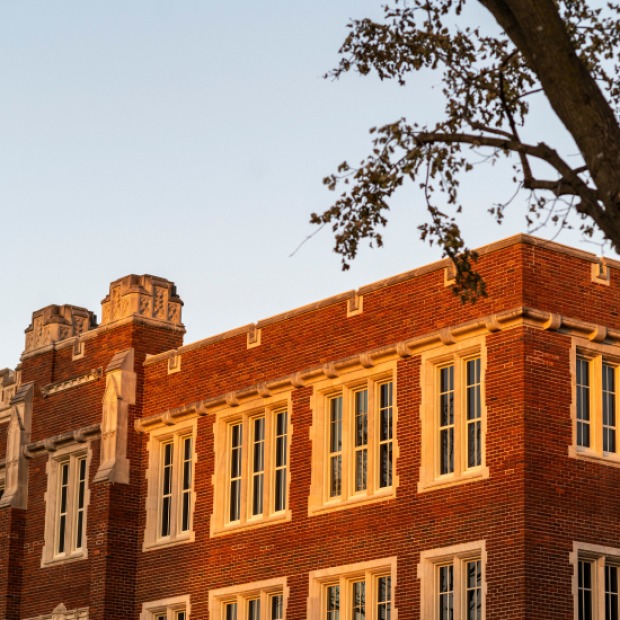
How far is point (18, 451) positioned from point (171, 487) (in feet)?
15.7

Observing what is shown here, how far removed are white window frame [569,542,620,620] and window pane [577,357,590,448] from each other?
1.64 metres

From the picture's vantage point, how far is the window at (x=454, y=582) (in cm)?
2442

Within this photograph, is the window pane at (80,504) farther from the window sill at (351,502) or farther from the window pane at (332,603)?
the window pane at (332,603)

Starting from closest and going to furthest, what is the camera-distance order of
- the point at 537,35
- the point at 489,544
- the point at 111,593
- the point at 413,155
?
1. the point at 537,35
2. the point at 413,155
3. the point at 489,544
4. the point at 111,593

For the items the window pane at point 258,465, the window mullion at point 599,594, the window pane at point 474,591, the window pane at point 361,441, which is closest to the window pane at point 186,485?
the window pane at point 258,465

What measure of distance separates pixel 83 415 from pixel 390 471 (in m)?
8.94

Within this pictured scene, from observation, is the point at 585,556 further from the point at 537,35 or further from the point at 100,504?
the point at 537,35

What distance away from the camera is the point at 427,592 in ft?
82.1

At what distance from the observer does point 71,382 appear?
3378cm

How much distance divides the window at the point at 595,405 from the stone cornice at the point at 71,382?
11.5 m

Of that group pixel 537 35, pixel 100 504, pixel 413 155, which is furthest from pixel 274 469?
pixel 537 35

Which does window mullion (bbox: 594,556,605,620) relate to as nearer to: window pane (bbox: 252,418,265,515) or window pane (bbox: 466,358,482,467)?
window pane (bbox: 466,358,482,467)

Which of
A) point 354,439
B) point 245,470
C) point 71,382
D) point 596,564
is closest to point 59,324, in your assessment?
point 71,382

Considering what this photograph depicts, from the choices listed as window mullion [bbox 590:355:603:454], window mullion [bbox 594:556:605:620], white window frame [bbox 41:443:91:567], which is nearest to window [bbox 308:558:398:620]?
window mullion [bbox 594:556:605:620]
